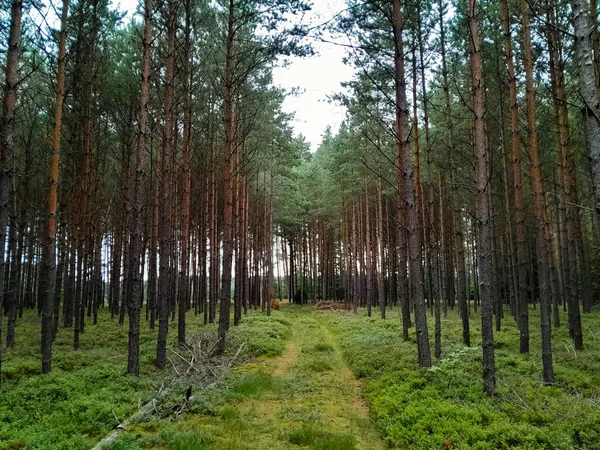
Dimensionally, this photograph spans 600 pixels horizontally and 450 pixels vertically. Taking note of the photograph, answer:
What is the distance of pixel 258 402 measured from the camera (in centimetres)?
720

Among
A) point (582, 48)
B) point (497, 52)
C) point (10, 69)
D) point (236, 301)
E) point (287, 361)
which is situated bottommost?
point (287, 361)

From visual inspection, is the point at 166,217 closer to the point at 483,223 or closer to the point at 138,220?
the point at 138,220

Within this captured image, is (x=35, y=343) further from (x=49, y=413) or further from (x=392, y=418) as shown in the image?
(x=392, y=418)

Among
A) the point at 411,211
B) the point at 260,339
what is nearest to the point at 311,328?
the point at 260,339

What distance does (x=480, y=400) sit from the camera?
610 cm

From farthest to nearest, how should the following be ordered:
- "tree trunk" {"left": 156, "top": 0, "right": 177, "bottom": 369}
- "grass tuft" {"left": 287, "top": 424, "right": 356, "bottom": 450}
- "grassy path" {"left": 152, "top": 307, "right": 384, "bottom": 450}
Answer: "tree trunk" {"left": 156, "top": 0, "right": 177, "bottom": 369} < "grassy path" {"left": 152, "top": 307, "right": 384, "bottom": 450} < "grass tuft" {"left": 287, "top": 424, "right": 356, "bottom": 450}

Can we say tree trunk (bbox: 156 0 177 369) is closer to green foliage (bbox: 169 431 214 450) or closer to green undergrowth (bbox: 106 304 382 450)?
green undergrowth (bbox: 106 304 382 450)

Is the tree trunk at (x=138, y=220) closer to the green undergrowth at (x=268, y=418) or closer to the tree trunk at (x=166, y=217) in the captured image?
the tree trunk at (x=166, y=217)

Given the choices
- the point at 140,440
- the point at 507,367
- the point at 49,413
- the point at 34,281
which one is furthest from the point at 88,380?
the point at 34,281

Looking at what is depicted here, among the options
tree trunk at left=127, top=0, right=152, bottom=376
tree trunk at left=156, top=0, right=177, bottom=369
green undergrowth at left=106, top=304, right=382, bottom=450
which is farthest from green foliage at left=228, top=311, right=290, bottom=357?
tree trunk at left=127, top=0, right=152, bottom=376

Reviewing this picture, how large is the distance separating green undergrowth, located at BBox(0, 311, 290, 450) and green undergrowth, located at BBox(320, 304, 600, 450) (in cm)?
296

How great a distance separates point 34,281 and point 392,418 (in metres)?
31.0

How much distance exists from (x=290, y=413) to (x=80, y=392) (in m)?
3.92

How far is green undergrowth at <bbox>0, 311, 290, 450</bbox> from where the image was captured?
16.6 ft
